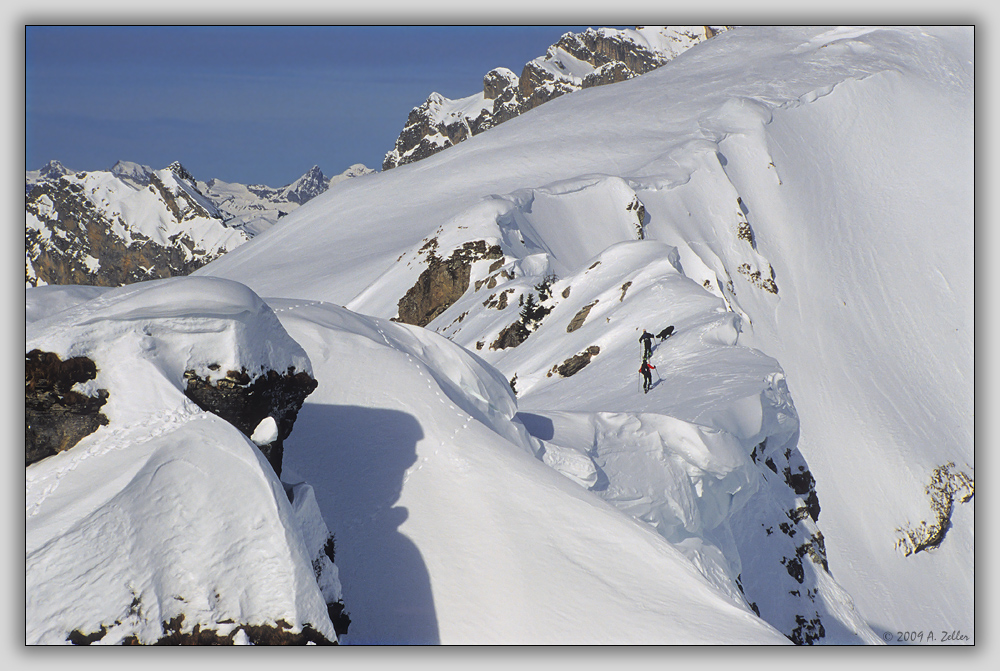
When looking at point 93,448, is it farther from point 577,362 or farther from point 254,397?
point 577,362

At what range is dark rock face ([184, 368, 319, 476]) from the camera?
7.91 meters

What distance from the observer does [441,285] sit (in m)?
43.0

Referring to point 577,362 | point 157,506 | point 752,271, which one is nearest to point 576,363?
point 577,362

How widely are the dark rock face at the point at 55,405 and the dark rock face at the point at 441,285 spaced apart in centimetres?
3425

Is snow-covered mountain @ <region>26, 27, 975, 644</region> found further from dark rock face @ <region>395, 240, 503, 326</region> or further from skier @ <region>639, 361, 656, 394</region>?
skier @ <region>639, 361, 656, 394</region>

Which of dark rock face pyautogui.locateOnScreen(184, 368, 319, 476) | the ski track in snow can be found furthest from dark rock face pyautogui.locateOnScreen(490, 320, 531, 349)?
the ski track in snow

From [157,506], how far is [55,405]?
128cm

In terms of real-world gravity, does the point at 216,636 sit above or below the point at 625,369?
above

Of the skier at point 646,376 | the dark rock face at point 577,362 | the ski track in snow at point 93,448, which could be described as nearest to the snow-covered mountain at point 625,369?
the ski track in snow at point 93,448

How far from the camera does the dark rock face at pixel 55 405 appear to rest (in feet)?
24.2

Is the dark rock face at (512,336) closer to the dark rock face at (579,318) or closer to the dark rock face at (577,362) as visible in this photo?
the dark rock face at (579,318)

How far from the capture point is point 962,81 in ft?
205

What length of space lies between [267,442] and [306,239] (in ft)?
189

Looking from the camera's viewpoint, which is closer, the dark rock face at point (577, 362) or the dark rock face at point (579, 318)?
the dark rock face at point (577, 362)
